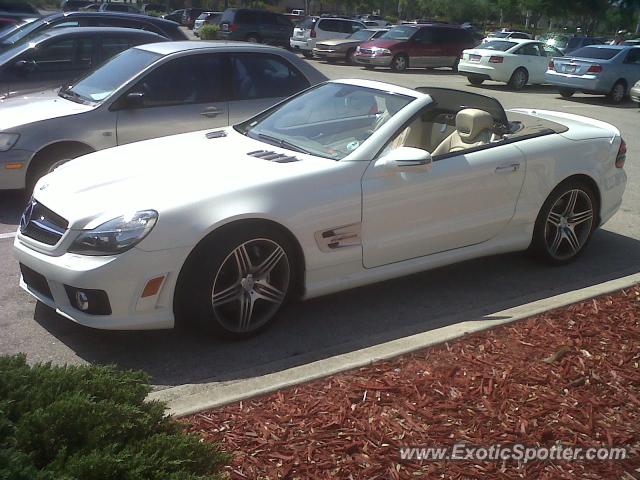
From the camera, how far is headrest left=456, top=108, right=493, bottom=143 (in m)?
5.68

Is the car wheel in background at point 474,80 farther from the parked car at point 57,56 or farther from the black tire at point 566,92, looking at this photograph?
the parked car at point 57,56

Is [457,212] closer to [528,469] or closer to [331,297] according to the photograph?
[331,297]

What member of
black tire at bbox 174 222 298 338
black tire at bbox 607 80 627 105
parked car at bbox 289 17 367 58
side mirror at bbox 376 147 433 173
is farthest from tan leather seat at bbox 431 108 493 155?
parked car at bbox 289 17 367 58

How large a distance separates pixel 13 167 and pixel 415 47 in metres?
22.7

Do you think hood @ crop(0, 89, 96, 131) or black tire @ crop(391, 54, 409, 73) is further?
black tire @ crop(391, 54, 409, 73)

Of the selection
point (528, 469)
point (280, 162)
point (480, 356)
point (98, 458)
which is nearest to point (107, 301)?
point (280, 162)

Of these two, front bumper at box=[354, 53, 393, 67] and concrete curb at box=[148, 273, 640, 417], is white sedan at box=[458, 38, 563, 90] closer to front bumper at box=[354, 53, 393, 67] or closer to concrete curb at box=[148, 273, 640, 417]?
front bumper at box=[354, 53, 393, 67]

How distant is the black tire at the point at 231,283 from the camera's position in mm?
4152

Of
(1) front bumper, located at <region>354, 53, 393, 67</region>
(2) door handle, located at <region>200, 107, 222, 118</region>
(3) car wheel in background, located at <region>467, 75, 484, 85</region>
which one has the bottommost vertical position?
(3) car wheel in background, located at <region>467, 75, 484, 85</region>

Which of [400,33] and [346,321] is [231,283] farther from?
[400,33]

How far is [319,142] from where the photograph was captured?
5.09m

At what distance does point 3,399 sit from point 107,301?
1.50 meters

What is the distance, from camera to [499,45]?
24.0m

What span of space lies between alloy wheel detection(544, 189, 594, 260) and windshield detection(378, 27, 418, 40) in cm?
2261
